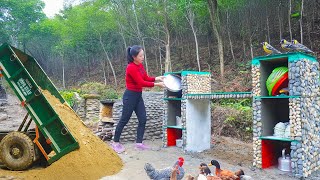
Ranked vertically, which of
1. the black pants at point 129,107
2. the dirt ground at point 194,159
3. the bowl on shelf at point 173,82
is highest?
the bowl on shelf at point 173,82

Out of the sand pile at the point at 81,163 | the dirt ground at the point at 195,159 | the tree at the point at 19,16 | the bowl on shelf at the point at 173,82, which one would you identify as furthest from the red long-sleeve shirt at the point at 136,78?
the tree at the point at 19,16

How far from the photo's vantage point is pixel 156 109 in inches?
311

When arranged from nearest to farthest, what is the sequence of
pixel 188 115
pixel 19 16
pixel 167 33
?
pixel 188 115, pixel 167 33, pixel 19 16

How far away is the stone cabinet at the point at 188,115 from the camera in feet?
20.0

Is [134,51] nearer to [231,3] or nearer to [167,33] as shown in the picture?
[167,33]

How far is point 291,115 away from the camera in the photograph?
4.41 m

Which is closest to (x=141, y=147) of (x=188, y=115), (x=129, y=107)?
(x=129, y=107)

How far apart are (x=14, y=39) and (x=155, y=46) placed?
18.5 metres

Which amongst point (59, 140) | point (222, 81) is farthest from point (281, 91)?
point (222, 81)

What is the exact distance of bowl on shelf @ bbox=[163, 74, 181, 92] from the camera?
623 centimetres

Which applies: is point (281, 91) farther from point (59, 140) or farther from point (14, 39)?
point (14, 39)

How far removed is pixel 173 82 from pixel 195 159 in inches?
67.9

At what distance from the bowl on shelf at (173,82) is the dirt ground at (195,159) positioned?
1315 millimetres

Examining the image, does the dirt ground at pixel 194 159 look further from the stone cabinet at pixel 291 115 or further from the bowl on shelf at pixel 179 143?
the stone cabinet at pixel 291 115
